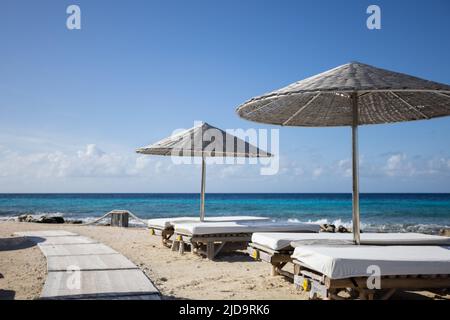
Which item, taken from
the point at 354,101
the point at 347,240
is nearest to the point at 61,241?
the point at 347,240

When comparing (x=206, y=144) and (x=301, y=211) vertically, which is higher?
(x=206, y=144)

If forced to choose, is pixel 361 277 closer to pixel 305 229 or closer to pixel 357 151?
pixel 357 151

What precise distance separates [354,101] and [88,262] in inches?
181

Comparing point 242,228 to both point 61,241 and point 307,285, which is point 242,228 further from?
point 61,241

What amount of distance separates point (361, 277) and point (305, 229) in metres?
3.97

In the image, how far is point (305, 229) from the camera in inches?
320

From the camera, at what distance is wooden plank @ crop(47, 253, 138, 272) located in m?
6.10

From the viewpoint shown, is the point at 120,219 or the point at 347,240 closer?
the point at 347,240

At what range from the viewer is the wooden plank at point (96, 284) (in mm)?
4566

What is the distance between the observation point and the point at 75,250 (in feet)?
26.2

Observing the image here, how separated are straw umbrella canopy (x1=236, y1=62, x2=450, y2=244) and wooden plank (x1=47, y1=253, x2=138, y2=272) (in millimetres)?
2946

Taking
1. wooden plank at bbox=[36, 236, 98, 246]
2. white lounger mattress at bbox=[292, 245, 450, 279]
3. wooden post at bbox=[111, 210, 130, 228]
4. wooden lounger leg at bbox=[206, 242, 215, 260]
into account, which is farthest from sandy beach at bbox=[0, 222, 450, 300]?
wooden post at bbox=[111, 210, 130, 228]

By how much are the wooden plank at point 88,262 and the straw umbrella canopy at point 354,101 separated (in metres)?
2.95
